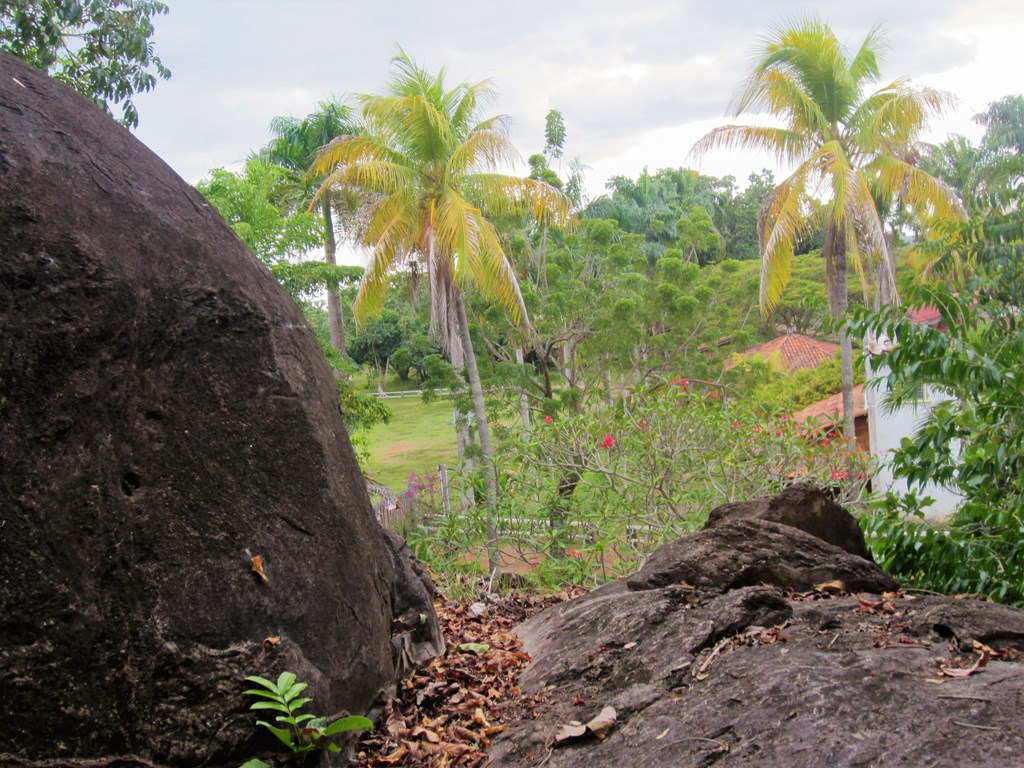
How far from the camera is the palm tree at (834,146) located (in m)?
18.2

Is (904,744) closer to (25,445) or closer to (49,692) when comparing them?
(49,692)

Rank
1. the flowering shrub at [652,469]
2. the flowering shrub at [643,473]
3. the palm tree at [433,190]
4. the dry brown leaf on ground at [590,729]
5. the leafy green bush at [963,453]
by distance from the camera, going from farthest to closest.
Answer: the palm tree at [433,190] < the flowering shrub at [652,469] < the flowering shrub at [643,473] < the leafy green bush at [963,453] < the dry brown leaf on ground at [590,729]

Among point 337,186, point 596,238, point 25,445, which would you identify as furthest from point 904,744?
point 596,238

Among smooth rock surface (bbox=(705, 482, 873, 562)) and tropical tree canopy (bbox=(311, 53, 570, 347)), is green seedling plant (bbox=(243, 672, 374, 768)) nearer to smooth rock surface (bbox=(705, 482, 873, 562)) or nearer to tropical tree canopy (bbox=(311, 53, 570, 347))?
smooth rock surface (bbox=(705, 482, 873, 562))

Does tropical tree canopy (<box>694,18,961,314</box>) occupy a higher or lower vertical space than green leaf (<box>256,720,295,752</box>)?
higher

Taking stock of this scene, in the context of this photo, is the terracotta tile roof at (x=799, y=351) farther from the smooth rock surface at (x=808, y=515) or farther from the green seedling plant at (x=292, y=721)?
the green seedling plant at (x=292, y=721)

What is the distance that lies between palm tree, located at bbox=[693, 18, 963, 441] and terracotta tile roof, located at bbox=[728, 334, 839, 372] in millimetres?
10555

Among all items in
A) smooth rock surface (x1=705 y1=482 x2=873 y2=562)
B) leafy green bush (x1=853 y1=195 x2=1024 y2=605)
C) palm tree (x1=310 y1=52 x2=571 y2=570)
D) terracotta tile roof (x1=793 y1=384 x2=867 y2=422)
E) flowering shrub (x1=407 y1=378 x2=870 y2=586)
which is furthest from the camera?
terracotta tile roof (x1=793 y1=384 x2=867 y2=422)

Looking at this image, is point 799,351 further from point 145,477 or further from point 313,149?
point 145,477

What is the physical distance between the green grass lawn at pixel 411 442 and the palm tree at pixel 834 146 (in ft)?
50.8

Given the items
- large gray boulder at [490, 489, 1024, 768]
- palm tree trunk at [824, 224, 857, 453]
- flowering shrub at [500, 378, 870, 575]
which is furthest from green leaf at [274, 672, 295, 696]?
palm tree trunk at [824, 224, 857, 453]

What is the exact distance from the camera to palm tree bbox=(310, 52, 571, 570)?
16.7 meters

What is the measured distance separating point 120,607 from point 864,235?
1909 centimetres

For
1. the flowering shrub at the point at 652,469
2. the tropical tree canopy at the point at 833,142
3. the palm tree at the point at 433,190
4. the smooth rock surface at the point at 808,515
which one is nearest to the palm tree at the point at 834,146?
the tropical tree canopy at the point at 833,142
